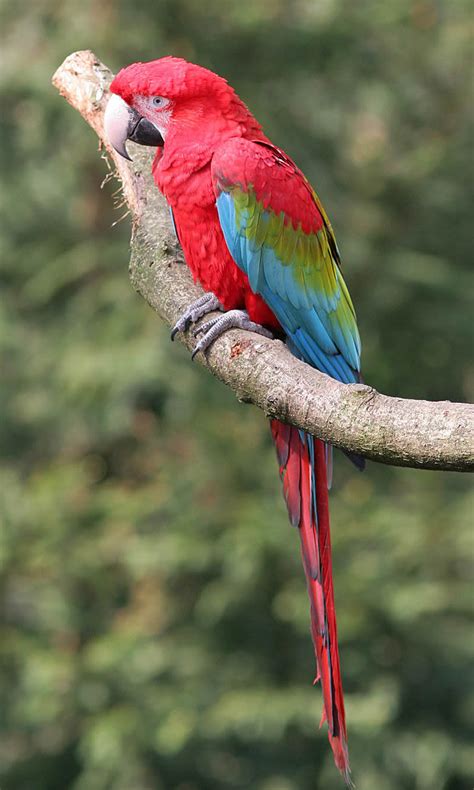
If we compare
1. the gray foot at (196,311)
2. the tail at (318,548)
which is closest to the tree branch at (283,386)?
the gray foot at (196,311)

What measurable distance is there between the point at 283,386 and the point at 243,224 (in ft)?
1.57

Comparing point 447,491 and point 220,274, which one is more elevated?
point 220,274

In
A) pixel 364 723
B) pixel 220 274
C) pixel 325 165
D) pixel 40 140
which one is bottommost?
pixel 364 723

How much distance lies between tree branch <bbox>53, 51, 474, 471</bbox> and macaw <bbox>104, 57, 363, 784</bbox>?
61 millimetres

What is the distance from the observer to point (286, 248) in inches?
73.2

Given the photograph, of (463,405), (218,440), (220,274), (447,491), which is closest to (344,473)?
(447,491)

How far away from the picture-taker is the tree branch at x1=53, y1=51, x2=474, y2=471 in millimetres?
1185

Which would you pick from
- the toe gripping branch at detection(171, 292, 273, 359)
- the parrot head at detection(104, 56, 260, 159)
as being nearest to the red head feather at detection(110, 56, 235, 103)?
the parrot head at detection(104, 56, 260, 159)

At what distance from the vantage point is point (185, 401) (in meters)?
4.15

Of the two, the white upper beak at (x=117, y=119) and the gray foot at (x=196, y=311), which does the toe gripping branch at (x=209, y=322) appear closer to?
the gray foot at (x=196, y=311)

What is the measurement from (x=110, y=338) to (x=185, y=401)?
417 mm

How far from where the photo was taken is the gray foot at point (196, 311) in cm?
169

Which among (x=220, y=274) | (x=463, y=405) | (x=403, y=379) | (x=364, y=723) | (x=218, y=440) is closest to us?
(x=463, y=405)

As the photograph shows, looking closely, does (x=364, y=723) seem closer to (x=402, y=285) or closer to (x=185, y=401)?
(x=185, y=401)
